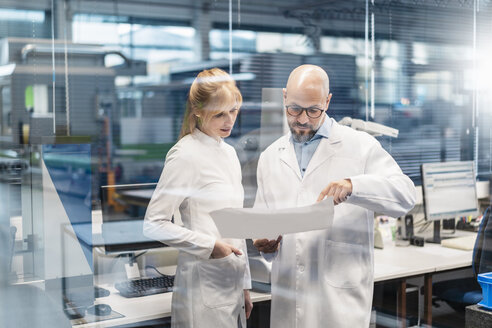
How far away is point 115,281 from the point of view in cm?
167

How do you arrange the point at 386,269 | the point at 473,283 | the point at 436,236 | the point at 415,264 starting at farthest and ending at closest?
the point at 436,236, the point at 473,283, the point at 415,264, the point at 386,269

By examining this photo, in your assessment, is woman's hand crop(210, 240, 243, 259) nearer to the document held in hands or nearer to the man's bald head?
the document held in hands

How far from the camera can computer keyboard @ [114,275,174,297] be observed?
5.46 feet

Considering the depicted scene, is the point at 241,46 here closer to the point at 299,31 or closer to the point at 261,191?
the point at 299,31

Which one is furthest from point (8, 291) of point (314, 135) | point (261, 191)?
point (314, 135)

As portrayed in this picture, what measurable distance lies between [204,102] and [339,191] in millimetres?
405

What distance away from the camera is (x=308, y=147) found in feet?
4.93

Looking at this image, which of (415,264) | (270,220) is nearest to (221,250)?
(270,220)

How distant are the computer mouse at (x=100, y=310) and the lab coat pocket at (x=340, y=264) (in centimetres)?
62

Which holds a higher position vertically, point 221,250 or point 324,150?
point 324,150

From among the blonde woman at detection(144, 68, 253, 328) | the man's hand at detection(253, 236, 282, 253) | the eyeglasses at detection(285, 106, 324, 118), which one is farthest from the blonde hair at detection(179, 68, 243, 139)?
the man's hand at detection(253, 236, 282, 253)

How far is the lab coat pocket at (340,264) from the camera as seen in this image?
1.56 metres

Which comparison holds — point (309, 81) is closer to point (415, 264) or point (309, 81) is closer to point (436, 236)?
point (415, 264)

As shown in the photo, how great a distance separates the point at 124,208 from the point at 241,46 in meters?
0.58
